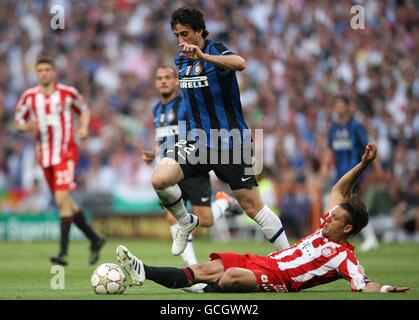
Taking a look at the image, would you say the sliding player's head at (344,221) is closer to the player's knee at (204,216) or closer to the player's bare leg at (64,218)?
the player's knee at (204,216)

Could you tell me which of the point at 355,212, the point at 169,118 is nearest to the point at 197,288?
the point at 355,212

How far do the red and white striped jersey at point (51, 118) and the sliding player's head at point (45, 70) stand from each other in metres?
0.19

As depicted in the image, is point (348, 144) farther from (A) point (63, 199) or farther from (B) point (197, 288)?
(B) point (197, 288)

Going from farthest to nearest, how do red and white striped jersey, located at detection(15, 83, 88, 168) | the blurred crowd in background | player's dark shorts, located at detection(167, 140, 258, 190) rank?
1. the blurred crowd in background
2. red and white striped jersey, located at detection(15, 83, 88, 168)
3. player's dark shorts, located at detection(167, 140, 258, 190)

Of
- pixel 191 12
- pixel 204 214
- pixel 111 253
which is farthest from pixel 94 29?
pixel 191 12

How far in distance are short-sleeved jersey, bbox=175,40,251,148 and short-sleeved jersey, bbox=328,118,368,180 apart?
22.8 feet

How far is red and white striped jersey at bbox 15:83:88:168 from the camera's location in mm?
12938

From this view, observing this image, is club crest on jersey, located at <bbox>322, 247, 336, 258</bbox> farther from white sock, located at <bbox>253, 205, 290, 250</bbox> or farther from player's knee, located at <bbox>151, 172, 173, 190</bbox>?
player's knee, located at <bbox>151, 172, 173, 190</bbox>

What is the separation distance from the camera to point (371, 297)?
7.46m

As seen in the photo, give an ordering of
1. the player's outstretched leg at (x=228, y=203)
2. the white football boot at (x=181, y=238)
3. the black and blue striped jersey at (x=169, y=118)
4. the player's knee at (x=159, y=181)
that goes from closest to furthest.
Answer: the player's knee at (x=159, y=181) → the white football boot at (x=181, y=238) → the black and blue striped jersey at (x=169, y=118) → the player's outstretched leg at (x=228, y=203)

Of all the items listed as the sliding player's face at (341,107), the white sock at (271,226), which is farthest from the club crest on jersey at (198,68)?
the sliding player's face at (341,107)

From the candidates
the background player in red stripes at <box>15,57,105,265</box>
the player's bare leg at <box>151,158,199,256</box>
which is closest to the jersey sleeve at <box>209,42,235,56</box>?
the player's bare leg at <box>151,158,199,256</box>

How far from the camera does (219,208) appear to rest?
11.7 metres

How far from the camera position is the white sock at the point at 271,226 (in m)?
9.10
